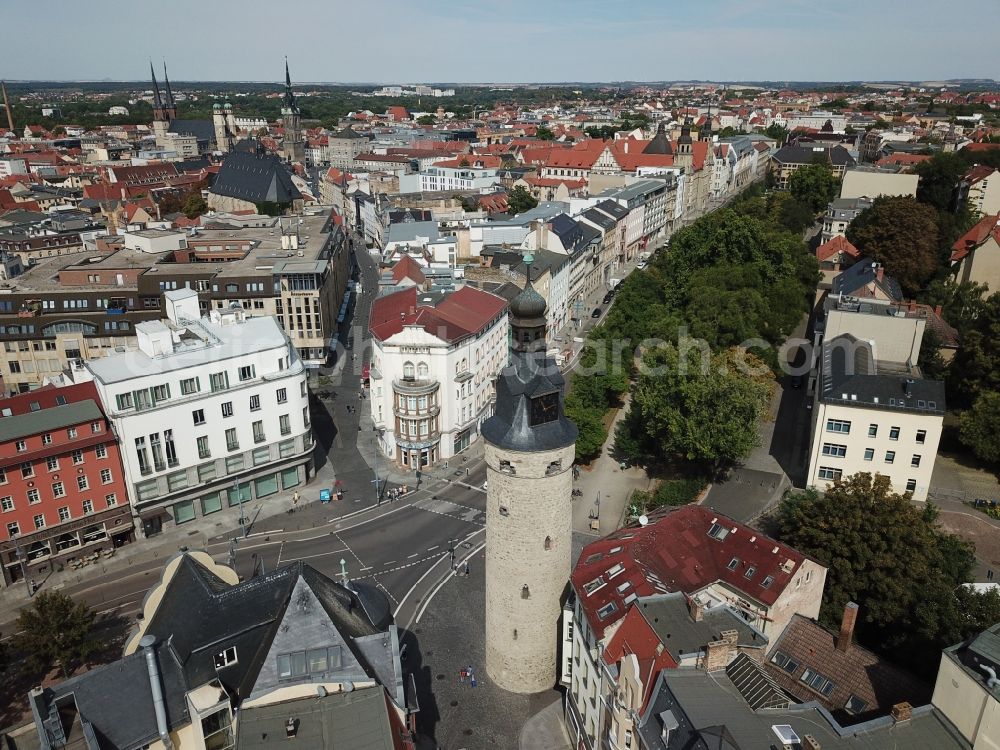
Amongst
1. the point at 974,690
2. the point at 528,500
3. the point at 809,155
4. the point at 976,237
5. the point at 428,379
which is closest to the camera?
the point at 974,690

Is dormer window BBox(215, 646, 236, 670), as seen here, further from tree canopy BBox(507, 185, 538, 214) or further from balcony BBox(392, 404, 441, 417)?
tree canopy BBox(507, 185, 538, 214)

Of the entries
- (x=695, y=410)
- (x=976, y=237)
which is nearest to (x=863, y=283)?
(x=976, y=237)

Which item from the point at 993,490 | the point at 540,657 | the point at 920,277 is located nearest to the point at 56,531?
the point at 540,657

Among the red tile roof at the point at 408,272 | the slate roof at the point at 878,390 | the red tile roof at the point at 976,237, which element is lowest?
the slate roof at the point at 878,390

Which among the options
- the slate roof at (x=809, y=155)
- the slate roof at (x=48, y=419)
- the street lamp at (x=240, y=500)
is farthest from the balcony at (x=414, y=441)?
the slate roof at (x=809, y=155)

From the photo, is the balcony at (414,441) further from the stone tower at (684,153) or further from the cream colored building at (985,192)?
the stone tower at (684,153)

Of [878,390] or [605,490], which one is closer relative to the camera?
[878,390]

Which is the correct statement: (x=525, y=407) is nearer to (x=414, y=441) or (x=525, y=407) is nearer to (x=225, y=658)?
(x=225, y=658)

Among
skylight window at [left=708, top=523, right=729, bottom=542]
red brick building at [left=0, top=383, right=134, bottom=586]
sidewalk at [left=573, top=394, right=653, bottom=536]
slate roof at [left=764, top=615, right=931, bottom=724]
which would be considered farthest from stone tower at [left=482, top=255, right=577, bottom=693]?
red brick building at [left=0, top=383, right=134, bottom=586]
